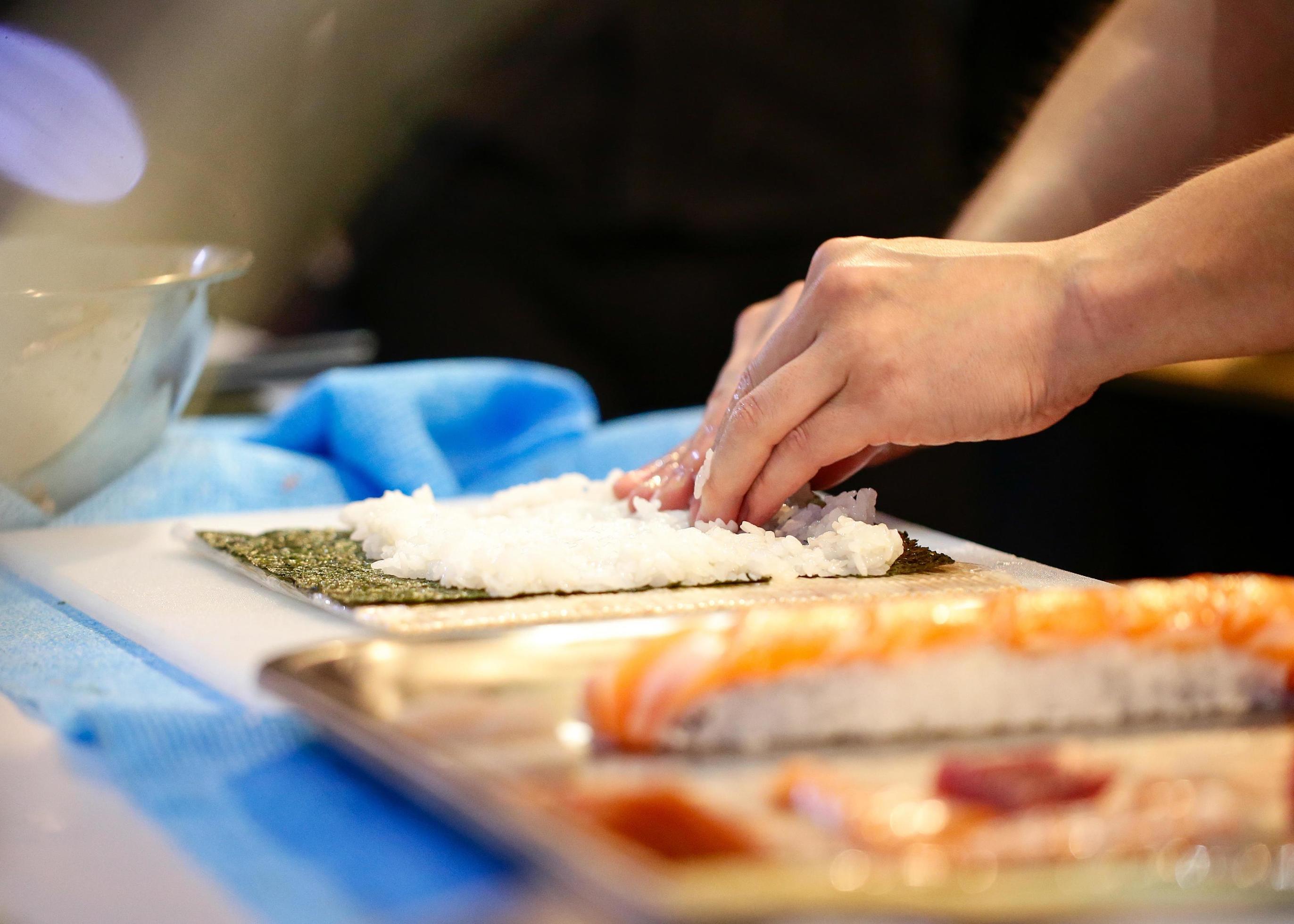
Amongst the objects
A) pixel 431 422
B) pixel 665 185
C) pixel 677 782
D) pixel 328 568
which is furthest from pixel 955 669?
pixel 665 185

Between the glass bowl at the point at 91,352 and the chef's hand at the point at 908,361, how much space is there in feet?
2.32

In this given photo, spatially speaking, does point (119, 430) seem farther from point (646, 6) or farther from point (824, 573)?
point (646, 6)

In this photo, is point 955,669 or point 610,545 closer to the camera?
point 955,669

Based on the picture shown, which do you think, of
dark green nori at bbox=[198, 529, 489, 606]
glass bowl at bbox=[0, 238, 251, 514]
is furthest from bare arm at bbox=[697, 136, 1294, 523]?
glass bowl at bbox=[0, 238, 251, 514]

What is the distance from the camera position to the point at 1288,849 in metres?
0.51

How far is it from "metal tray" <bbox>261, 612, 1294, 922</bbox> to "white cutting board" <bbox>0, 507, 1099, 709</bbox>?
13 centimetres

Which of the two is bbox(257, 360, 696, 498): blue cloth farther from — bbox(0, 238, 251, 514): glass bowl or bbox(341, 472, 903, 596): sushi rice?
bbox(341, 472, 903, 596): sushi rice

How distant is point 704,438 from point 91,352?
0.69 meters

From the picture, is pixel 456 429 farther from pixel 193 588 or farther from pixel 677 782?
pixel 677 782

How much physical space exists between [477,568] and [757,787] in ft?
1.57

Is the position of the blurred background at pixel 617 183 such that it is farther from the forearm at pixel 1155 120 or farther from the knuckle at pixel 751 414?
the knuckle at pixel 751 414

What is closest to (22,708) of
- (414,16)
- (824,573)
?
(824,573)

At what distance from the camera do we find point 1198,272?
1051 mm

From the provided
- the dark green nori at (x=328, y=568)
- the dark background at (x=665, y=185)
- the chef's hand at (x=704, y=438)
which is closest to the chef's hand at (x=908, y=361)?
the chef's hand at (x=704, y=438)
